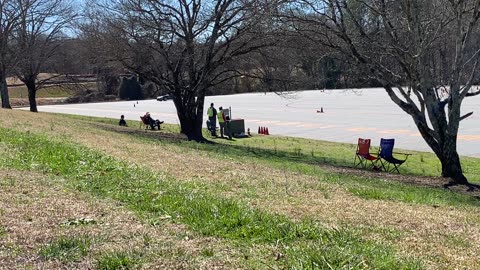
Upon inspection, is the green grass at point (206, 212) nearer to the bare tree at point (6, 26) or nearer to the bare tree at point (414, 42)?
the bare tree at point (414, 42)

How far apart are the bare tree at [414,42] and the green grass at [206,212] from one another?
800 centimetres

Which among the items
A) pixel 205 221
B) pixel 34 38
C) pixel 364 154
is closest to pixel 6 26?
pixel 34 38

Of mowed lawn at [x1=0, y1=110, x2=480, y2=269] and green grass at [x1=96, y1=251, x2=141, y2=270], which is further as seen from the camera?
mowed lawn at [x1=0, y1=110, x2=480, y2=269]

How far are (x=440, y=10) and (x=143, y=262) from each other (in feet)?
43.1

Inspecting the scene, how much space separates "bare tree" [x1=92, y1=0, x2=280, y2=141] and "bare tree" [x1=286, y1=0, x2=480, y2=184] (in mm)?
5702

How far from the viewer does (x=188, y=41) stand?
2450 centimetres

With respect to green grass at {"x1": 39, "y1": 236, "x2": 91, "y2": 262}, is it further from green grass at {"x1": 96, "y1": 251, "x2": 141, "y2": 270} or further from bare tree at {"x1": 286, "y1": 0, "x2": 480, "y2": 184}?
bare tree at {"x1": 286, "y1": 0, "x2": 480, "y2": 184}

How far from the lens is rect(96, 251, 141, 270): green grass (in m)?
4.50

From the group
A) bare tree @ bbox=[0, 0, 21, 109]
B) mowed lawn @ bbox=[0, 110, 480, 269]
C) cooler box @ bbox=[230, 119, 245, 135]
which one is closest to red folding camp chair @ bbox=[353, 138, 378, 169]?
mowed lawn @ bbox=[0, 110, 480, 269]

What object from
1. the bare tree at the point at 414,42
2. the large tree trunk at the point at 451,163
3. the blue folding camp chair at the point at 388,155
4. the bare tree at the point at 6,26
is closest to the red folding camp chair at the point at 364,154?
the blue folding camp chair at the point at 388,155

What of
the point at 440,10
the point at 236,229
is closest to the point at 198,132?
the point at 440,10

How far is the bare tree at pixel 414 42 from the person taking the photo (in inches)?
573

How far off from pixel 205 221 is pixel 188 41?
19.3 meters

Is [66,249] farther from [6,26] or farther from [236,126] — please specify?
[6,26]
